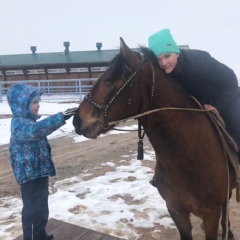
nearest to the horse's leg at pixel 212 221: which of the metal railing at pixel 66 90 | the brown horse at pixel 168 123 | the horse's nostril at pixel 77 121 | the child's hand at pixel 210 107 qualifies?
the brown horse at pixel 168 123

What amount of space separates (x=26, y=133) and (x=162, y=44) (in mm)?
1480

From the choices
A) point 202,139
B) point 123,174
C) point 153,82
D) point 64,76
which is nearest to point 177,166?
point 202,139

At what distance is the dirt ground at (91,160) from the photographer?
349 cm

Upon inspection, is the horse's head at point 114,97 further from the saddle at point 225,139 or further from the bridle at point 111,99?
the saddle at point 225,139

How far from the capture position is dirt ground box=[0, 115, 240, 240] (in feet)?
11.5

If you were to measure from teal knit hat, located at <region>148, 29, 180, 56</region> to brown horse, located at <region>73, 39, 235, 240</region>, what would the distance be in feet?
0.22

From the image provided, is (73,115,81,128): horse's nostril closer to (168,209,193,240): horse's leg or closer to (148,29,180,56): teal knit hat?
(148,29,180,56): teal knit hat

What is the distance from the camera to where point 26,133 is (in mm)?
2547

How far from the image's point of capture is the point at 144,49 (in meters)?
2.12

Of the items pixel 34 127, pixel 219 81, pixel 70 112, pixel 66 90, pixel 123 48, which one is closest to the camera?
pixel 123 48

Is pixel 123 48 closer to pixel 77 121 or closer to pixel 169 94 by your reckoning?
pixel 169 94

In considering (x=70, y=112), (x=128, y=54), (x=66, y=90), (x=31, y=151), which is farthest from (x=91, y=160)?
(x=66, y=90)

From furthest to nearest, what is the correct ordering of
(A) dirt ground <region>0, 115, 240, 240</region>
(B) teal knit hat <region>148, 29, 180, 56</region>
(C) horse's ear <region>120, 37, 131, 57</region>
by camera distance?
1. (A) dirt ground <region>0, 115, 240, 240</region>
2. (B) teal knit hat <region>148, 29, 180, 56</region>
3. (C) horse's ear <region>120, 37, 131, 57</region>

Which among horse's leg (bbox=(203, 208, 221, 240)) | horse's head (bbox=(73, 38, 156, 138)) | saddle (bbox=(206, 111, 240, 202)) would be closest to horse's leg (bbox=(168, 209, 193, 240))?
horse's leg (bbox=(203, 208, 221, 240))
